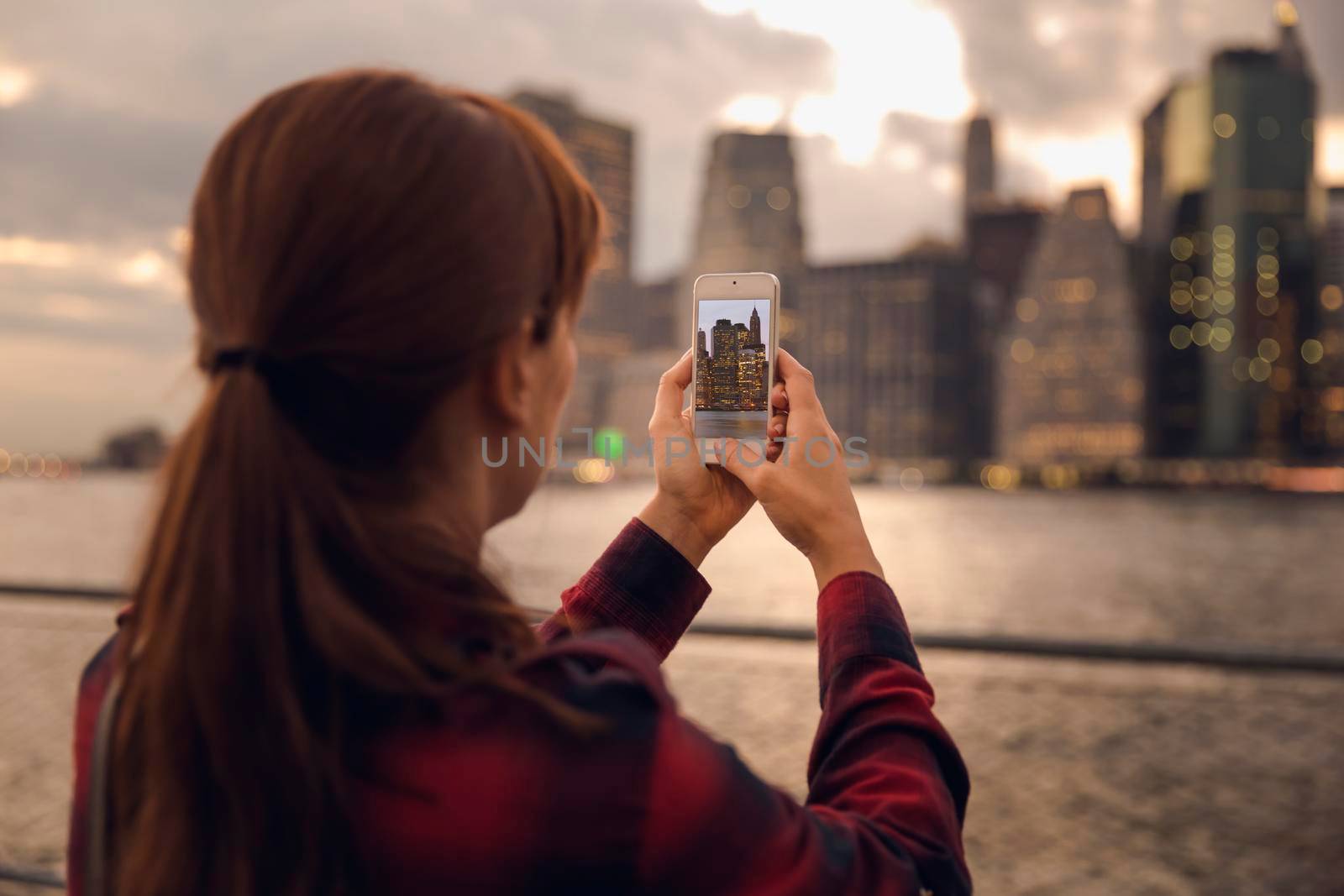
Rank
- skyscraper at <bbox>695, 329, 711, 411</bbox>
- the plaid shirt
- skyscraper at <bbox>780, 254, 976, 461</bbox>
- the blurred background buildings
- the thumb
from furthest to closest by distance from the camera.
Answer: the blurred background buildings
skyscraper at <bbox>780, 254, 976, 461</bbox>
skyscraper at <bbox>695, 329, 711, 411</bbox>
the thumb
the plaid shirt

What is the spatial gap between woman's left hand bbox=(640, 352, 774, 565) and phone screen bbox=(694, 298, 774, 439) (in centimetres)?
2

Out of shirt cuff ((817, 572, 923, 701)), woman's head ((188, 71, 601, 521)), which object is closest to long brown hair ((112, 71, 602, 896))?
woman's head ((188, 71, 601, 521))

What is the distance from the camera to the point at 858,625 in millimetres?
1049

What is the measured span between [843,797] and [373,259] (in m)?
0.64

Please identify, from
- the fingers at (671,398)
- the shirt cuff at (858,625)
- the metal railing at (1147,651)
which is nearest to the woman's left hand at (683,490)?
the fingers at (671,398)

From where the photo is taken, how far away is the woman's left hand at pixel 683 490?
127cm

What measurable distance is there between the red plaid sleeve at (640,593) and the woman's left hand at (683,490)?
3 cm

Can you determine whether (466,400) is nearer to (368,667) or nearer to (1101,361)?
(368,667)

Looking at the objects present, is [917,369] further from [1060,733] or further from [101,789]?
[101,789]

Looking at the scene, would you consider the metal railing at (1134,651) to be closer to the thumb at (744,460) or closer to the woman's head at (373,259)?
the thumb at (744,460)

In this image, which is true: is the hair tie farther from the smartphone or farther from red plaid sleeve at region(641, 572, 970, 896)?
the smartphone

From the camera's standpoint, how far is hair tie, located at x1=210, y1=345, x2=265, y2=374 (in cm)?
81

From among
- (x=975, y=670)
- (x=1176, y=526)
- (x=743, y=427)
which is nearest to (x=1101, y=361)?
(x=1176, y=526)

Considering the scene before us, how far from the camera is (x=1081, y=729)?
44.6 feet
